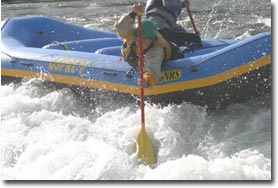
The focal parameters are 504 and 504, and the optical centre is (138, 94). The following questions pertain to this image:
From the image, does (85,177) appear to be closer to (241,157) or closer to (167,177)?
(167,177)

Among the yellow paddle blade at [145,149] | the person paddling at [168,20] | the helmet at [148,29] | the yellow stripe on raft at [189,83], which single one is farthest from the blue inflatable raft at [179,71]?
the yellow paddle blade at [145,149]

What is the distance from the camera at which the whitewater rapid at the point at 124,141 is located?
3.81 meters

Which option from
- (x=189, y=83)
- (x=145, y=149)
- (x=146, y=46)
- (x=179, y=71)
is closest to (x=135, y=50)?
(x=146, y=46)

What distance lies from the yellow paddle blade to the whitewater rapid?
2.5 inches

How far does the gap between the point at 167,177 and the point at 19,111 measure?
2.48m

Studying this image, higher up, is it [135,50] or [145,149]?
[135,50]

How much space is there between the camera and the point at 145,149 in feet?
14.0

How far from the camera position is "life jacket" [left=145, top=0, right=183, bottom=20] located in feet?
19.7

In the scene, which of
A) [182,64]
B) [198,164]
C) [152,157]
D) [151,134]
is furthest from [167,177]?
[182,64]

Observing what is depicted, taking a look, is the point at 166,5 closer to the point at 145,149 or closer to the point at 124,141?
the point at 124,141

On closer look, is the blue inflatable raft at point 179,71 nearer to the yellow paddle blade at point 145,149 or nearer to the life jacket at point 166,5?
the life jacket at point 166,5

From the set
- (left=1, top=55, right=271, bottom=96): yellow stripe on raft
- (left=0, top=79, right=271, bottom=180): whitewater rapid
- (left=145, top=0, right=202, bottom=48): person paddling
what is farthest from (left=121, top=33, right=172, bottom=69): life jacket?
(left=145, top=0, right=202, bottom=48): person paddling

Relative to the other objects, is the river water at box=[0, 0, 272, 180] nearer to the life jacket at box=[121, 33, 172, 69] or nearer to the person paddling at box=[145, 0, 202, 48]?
the life jacket at box=[121, 33, 172, 69]

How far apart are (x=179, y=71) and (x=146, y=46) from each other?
0.42m
